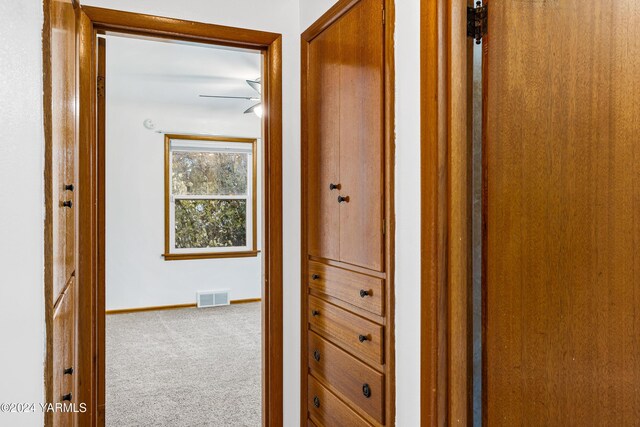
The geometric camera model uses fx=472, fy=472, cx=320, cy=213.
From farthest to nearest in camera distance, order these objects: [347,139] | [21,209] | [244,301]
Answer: [244,301] < [347,139] < [21,209]

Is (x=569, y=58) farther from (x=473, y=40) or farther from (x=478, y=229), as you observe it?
(x=478, y=229)

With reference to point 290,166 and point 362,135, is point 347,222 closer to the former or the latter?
point 362,135

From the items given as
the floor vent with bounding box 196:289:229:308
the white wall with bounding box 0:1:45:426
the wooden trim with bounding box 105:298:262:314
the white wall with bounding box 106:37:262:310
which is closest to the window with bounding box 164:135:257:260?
the white wall with bounding box 106:37:262:310

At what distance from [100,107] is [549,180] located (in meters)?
1.73

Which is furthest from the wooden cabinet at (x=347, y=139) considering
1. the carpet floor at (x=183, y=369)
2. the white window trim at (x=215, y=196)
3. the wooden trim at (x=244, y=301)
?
the wooden trim at (x=244, y=301)

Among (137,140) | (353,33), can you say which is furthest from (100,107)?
(137,140)

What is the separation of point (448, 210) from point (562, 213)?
280 millimetres

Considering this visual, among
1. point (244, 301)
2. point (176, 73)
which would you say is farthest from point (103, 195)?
point (244, 301)

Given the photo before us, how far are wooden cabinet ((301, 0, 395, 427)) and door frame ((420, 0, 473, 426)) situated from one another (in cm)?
21

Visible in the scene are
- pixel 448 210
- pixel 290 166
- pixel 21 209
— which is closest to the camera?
pixel 21 209

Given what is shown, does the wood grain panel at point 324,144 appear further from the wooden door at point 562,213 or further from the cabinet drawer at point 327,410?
the wooden door at point 562,213

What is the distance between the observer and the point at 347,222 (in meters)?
1.77

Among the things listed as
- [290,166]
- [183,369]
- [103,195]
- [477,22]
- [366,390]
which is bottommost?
[183,369]

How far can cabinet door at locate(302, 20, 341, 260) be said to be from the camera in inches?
73.4
